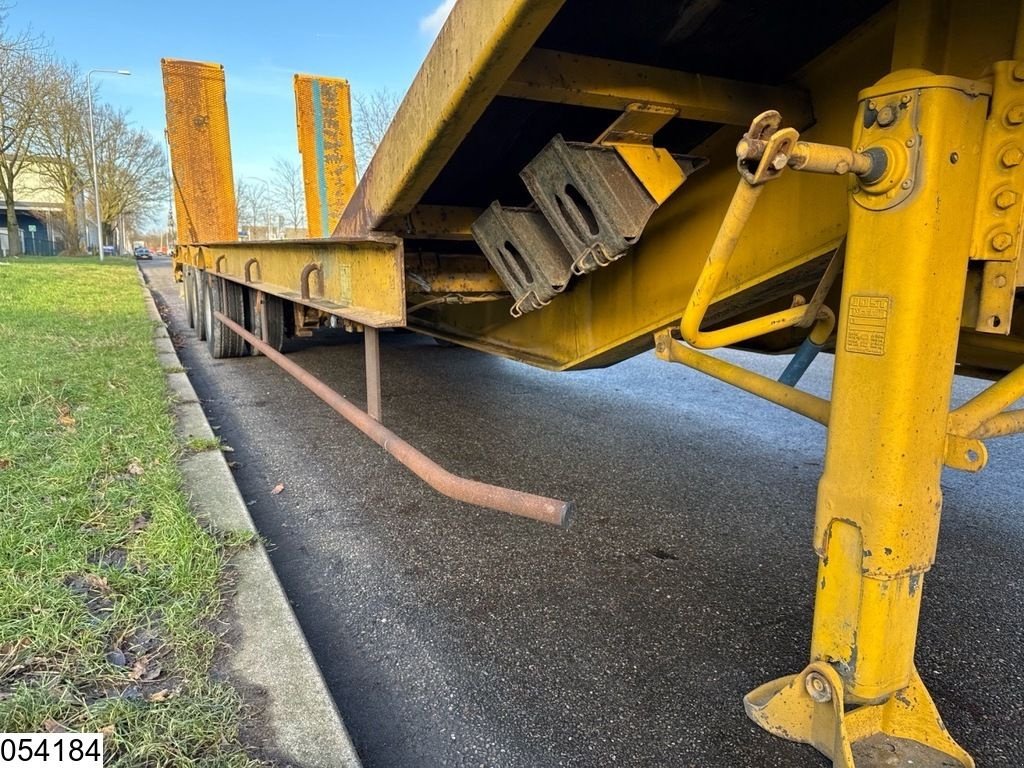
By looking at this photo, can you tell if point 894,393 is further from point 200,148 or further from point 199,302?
point 200,148

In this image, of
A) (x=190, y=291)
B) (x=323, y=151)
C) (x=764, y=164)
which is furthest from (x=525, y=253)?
(x=190, y=291)

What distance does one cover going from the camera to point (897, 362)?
1.34 meters

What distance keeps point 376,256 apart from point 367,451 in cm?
176

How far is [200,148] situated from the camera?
25.9 ft

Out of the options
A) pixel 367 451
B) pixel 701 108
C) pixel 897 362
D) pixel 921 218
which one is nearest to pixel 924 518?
pixel 897 362

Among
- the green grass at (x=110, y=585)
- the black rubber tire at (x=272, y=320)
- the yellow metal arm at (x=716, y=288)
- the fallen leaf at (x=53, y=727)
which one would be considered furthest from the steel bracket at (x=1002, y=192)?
the black rubber tire at (x=272, y=320)

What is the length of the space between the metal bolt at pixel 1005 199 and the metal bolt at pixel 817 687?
102 centimetres

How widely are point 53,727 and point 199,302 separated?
7131mm

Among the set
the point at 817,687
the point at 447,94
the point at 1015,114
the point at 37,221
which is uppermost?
the point at 37,221

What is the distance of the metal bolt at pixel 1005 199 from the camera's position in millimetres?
1335

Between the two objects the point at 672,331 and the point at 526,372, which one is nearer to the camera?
the point at 672,331

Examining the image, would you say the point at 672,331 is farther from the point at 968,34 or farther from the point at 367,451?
the point at 367,451

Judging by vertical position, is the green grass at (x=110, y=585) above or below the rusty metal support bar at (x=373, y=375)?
below

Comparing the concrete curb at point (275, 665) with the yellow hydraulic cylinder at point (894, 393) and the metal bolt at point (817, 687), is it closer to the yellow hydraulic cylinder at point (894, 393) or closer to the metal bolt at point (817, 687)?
the metal bolt at point (817, 687)
